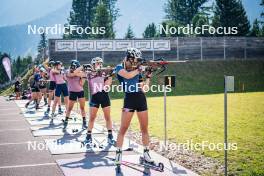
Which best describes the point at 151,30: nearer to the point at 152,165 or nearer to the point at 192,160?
the point at 192,160

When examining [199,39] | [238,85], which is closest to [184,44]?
[199,39]

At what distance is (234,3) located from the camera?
218 feet

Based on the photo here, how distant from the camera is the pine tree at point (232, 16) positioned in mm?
65125

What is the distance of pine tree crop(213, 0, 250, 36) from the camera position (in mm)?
65125

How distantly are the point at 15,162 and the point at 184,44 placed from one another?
3465cm

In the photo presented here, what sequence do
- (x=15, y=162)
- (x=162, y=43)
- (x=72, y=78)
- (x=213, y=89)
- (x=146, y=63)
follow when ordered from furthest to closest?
(x=162, y=43) < (x=213, y=89) < (x=72, y=78) < (x=15, y=162) < (x=146, y=63)

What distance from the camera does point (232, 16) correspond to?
6556 cm

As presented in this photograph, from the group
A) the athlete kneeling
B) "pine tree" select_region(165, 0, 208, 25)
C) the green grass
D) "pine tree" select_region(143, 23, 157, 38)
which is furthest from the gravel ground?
"pine tree" select_region(143, 23, 157, 38)

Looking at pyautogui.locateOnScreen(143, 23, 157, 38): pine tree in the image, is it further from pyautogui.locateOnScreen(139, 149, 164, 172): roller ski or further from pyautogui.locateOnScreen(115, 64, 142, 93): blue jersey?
pyautogui.locateOnScreen(115, 64, 142, 93): blue jersey

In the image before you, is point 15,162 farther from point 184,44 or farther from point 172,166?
point 184,44

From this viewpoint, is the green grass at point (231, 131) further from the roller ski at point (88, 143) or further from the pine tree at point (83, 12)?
the pine tree at point (83, 12)

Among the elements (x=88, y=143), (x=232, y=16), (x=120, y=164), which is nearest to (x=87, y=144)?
(x=88, y=143)

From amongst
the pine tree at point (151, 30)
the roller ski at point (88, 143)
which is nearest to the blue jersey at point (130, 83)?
the roller ski at point (88, 143)

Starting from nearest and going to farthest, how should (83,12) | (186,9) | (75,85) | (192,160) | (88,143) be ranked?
(192,160), (88,143), (75,85), (186,9), (83,12)
